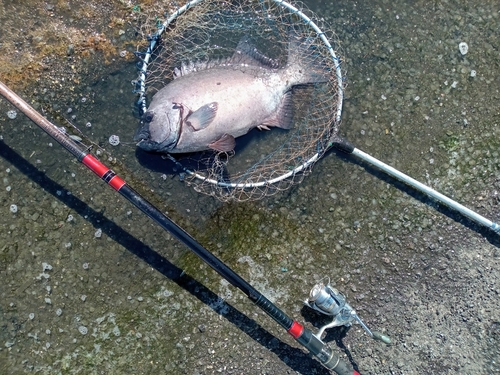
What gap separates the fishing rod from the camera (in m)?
2.56

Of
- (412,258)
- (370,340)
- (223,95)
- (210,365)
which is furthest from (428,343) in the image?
(223,95)

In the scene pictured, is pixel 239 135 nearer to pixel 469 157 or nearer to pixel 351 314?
pixel 351 314

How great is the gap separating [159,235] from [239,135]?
34.2 inches

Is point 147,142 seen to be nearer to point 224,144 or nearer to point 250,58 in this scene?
point 224,144

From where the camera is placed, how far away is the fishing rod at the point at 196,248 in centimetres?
256

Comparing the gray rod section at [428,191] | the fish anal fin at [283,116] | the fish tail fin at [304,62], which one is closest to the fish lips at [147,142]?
the fish anal fin at [283,116]

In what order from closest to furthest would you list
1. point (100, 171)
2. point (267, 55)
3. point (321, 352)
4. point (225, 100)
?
point (100, 171) < point (321, 352) < point (225, 100) < point (267, 55)

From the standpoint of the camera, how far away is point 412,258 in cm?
312

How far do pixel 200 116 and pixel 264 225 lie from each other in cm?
87

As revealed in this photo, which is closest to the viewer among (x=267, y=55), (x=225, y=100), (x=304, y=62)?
(x=225, y=100)

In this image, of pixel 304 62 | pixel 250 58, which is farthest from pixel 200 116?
pixel 304 62

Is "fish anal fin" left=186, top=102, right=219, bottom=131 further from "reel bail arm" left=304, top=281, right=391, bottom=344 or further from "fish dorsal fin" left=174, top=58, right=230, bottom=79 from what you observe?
"reel bail arm" left=304, top=281, right=391, bottom=344

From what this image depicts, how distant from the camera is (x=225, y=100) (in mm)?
2857

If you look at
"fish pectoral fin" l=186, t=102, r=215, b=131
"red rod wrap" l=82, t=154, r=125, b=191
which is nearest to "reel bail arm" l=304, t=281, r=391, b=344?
"fish pectoral fin" l=186, t=102, r=215, b=131
